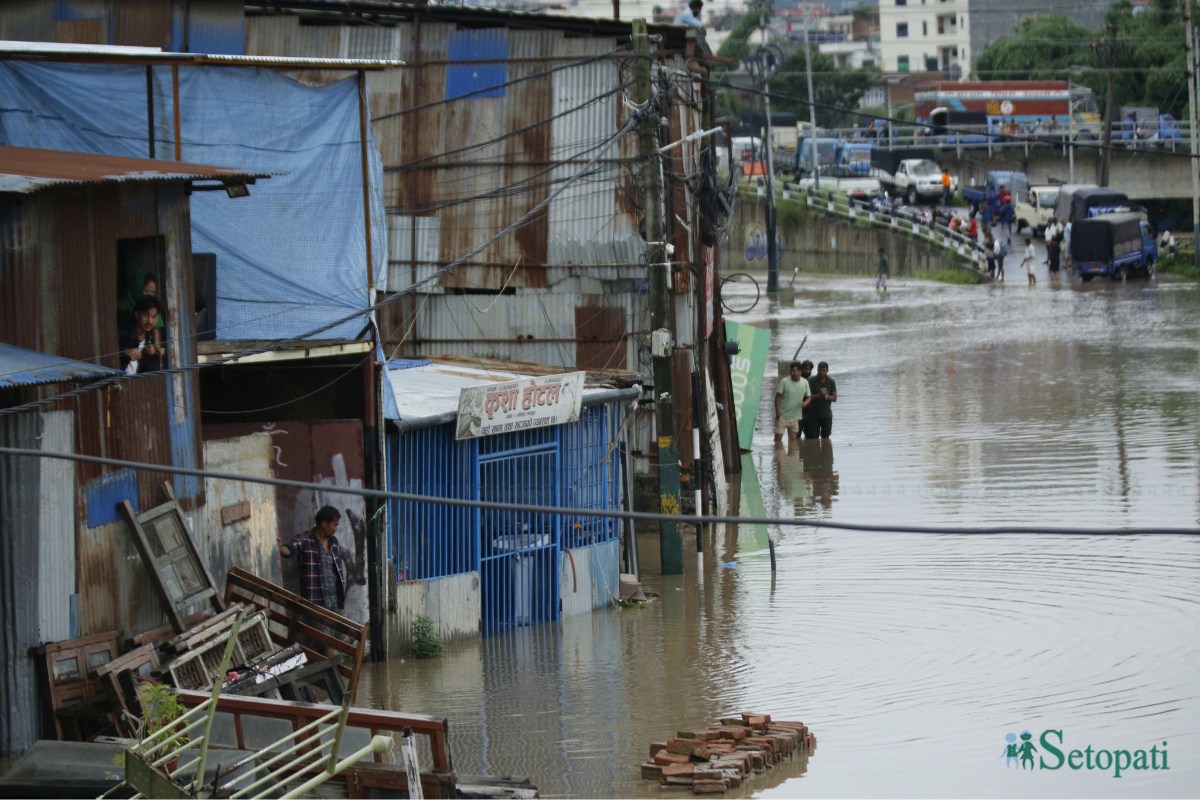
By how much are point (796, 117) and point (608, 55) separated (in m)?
71.1

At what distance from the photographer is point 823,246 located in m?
55.2

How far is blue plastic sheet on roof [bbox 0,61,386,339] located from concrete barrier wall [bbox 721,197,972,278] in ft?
120

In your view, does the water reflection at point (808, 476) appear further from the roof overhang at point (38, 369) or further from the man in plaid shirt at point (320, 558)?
the roof overhang at point (38, 369)

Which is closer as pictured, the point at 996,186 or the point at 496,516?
the point at 496,516

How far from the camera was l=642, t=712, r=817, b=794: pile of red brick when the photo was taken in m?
10.8

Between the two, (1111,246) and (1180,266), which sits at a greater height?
(1111,246)

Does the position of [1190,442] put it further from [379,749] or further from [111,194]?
[379,749]

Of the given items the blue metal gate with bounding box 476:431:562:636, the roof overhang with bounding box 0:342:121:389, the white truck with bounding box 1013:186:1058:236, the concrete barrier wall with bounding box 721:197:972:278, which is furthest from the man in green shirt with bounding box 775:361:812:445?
the white truck with bounding box 1013:186:1058:236

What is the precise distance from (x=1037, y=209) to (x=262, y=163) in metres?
46.7

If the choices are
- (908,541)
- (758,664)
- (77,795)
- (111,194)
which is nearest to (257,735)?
(77,795)

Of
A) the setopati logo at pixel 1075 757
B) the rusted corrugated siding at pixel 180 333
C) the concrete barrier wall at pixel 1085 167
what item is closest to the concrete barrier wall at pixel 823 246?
the concrete barrier wall at pixel 1085 167

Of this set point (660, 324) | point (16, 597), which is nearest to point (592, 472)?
point (660, 324)

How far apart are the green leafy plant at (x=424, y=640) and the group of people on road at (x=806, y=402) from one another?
40.5 feet

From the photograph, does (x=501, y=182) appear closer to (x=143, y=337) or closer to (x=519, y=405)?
(x=519, y=405)
